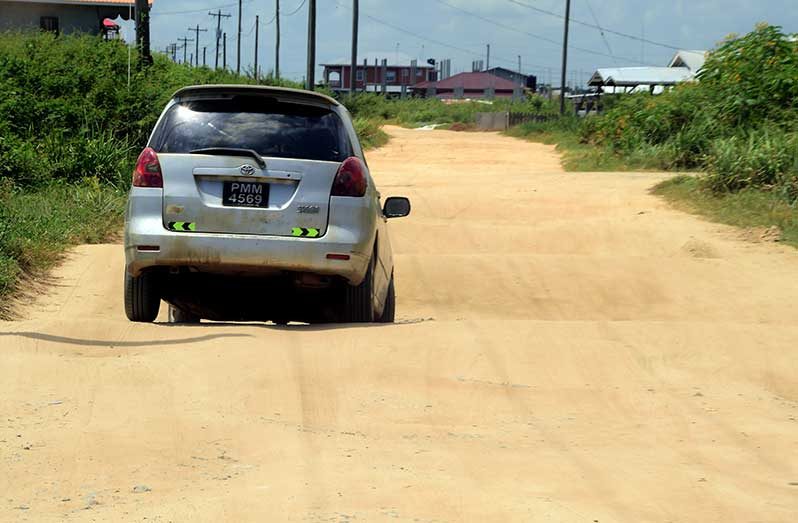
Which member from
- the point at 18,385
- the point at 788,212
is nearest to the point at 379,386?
the point at 18,385

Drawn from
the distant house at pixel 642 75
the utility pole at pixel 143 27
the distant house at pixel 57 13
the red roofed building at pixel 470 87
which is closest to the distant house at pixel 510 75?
the red roofed building at pixel 470 87

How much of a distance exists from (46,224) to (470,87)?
134414 millimetres

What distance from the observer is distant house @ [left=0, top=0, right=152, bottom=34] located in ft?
152

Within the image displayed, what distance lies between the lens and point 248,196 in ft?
24.6

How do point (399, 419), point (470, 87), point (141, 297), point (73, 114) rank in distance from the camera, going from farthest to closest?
point (470, 87), point (73, 114), point (141, 297), point (399, 419)

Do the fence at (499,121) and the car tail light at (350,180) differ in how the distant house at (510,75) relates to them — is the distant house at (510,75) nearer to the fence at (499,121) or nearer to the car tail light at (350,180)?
the fence at (499,121)

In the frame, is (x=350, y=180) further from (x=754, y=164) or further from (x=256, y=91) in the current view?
(x=754, y=164)

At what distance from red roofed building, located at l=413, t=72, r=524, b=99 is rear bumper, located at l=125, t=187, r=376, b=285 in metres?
132

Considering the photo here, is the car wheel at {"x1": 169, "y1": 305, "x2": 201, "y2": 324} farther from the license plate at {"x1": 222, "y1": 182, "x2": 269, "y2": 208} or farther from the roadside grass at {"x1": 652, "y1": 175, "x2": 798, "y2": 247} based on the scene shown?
the roadside grass at {"x1": 652, "y1": 175, "x2": 798, "y2": 247}

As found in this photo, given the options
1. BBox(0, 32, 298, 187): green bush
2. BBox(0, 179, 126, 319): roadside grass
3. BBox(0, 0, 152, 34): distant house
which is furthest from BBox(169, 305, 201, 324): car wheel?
BBox(0, 0, 152, 34): distant house

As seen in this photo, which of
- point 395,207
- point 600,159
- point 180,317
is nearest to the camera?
point 180,317

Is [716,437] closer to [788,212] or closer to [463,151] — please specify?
[788,212]

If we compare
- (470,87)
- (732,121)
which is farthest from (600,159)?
(470,87)

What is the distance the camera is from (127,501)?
4.28m
